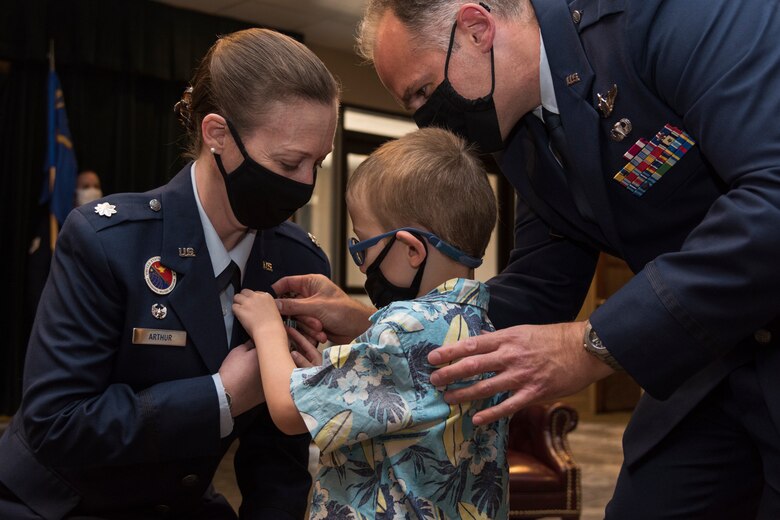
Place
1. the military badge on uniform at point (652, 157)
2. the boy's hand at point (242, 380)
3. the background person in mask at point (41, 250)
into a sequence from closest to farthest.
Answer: the military badge on uniform at point (652, 157), the boy's hand at point (242, 380), the background person in mask at point (41, 250)

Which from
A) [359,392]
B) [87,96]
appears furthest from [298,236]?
[87,96]

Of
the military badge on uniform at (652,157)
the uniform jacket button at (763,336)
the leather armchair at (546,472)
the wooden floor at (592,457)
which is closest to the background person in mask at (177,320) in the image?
the military badge on uniform at (652,157)

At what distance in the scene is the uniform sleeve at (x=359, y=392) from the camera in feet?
4.44

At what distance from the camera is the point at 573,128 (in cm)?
157

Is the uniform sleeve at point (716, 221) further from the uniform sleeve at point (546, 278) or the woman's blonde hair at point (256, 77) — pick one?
the woman's blonde hair at point (256, 77)

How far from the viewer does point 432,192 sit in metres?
Answer: 1.51

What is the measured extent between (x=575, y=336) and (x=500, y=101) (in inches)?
21.4

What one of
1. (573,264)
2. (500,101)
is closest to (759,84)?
(500,101)

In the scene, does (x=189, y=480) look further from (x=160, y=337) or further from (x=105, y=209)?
(x=105, y=209)

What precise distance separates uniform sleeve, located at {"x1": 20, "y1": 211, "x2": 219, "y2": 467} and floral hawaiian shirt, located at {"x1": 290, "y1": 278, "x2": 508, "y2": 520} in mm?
266

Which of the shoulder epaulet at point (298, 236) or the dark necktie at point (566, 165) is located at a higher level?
the dark necktie at point (566, 165)

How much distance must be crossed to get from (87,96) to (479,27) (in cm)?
615

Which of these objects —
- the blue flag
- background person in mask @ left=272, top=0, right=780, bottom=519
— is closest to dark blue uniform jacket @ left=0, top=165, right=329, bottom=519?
background person in mask @ left=272, top=0, right=780, bottom=519

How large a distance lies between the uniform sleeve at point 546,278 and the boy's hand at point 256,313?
516mm
